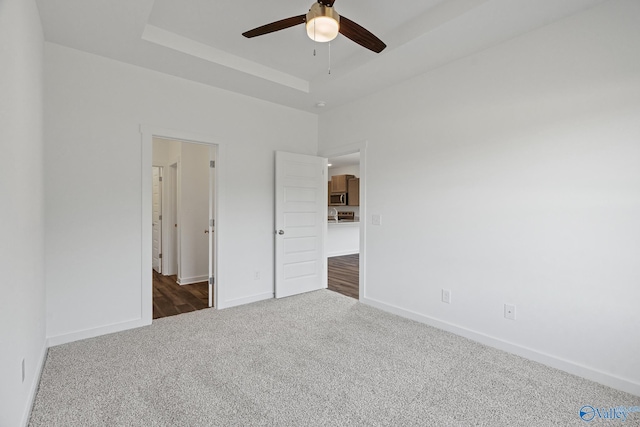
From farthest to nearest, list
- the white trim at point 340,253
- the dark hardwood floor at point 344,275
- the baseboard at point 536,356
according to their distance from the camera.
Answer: the white trim at point 340,253 → the dark hardwood floor at point 344,275 → the baseboard at point 536,356

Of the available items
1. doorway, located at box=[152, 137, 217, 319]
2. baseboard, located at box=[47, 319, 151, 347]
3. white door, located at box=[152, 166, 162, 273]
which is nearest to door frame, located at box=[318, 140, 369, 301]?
doorway, located at box=[152, 137, 217, 319]

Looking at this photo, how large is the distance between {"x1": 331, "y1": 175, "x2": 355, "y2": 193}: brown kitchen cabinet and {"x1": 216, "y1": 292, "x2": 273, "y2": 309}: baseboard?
5429 mm

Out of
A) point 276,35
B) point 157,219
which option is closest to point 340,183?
point 157,219

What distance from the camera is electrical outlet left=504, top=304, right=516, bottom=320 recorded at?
2.58 metres

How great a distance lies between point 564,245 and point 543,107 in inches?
42.7

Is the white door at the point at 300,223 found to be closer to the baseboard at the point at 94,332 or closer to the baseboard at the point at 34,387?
the baseboard at the point at 94,332

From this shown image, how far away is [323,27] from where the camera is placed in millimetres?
1826

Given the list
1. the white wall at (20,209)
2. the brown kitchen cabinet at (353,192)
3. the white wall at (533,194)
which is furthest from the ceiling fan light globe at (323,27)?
the brown kitchen cabinet at (353,192)

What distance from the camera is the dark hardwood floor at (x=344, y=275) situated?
4.51 metres

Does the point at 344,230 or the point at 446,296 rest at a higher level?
the point at 344,230

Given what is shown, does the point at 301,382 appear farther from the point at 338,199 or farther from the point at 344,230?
the point at 338,199

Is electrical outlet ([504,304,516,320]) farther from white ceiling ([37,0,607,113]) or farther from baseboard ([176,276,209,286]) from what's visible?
baseboard ([176,276,209,286])

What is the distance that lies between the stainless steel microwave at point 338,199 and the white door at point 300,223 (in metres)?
4.49

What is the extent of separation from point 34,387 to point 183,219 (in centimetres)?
303
